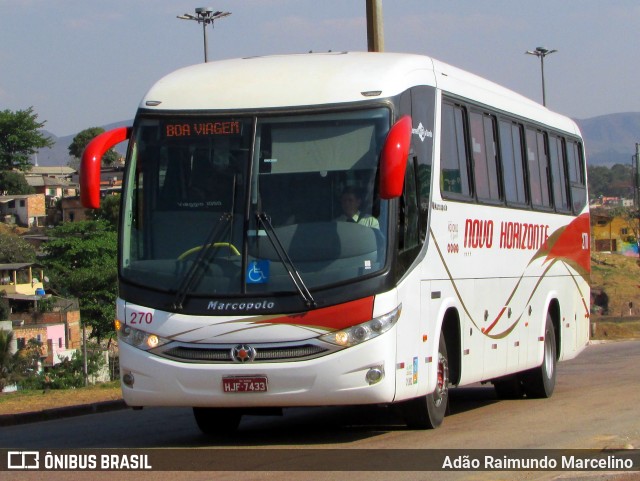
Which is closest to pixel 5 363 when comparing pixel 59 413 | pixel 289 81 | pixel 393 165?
pixel 59 413

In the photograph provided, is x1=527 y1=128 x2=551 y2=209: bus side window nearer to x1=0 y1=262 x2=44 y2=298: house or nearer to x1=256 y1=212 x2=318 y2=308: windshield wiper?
x1=256 y1=212 x2=318 y2=308: windshield wiper

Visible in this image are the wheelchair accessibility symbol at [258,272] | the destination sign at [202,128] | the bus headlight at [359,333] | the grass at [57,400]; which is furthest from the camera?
the grass at [57,400]

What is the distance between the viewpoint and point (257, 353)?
33.1 feet

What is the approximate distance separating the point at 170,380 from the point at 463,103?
15.4ft

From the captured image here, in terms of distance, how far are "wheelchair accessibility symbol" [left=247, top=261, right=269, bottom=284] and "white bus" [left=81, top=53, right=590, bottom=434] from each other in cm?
1

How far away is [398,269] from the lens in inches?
408

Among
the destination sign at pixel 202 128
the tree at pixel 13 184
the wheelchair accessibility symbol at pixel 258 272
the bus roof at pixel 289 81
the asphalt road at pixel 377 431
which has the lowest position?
the asphalt road at pixel 377 431

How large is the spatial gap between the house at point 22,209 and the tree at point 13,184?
1.87 metres

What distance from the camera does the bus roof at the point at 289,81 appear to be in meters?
10.7

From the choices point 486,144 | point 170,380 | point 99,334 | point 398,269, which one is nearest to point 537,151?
point 486,144

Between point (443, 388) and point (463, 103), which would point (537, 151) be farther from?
point (443, 388)

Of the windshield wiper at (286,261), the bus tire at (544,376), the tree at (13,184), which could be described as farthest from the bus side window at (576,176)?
the tree at (13,184)

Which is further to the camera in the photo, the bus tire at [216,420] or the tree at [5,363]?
the tree at [5,363]

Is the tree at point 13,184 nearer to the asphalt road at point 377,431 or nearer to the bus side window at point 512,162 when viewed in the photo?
the asphalt road at point 377,431
